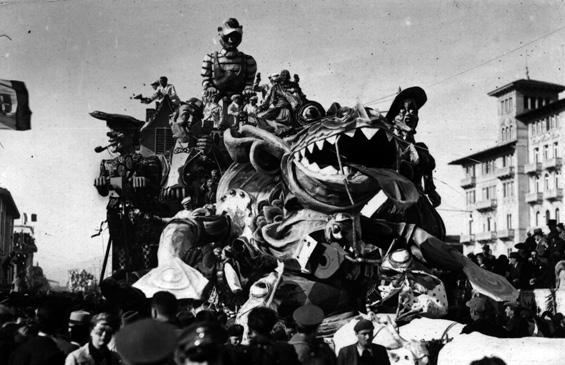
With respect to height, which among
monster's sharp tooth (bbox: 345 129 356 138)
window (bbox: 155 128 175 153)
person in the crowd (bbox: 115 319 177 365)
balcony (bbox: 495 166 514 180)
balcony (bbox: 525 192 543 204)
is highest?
balcony (bbox: 495 166 514 180)

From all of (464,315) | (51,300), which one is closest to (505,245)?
(464,315)

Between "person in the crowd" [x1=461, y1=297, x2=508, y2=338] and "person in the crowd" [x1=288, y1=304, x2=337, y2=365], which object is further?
"person in the crowd" [x1=461, y1=297, x2=508, y2=338]

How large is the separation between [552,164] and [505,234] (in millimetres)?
9221

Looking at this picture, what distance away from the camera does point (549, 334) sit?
14219mm

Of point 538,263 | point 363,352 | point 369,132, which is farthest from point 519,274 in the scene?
point 363,352

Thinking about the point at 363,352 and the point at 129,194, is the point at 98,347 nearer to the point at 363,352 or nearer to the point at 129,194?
the point at 363,352

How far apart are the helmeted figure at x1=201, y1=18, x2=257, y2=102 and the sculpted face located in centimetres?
639

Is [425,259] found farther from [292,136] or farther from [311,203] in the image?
[292,136]

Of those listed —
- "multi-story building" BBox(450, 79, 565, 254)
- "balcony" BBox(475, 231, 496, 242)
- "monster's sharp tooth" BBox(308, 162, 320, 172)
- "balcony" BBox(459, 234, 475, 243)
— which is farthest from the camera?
"balcony" BBox(459, 234, 475, 243)

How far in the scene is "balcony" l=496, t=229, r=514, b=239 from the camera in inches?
3091

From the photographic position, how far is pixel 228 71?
21594mm

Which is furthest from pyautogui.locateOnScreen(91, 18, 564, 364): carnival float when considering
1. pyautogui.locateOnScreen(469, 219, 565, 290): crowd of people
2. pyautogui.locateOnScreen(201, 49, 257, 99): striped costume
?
pyautogui.locateOnScreen(469, 219, 565, 290): crowd of people

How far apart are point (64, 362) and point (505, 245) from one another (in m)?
73.2

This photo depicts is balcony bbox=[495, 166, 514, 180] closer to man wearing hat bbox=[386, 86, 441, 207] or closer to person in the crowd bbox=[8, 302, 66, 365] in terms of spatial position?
man wearing hat bbox=[386, 86, 441, 207]
